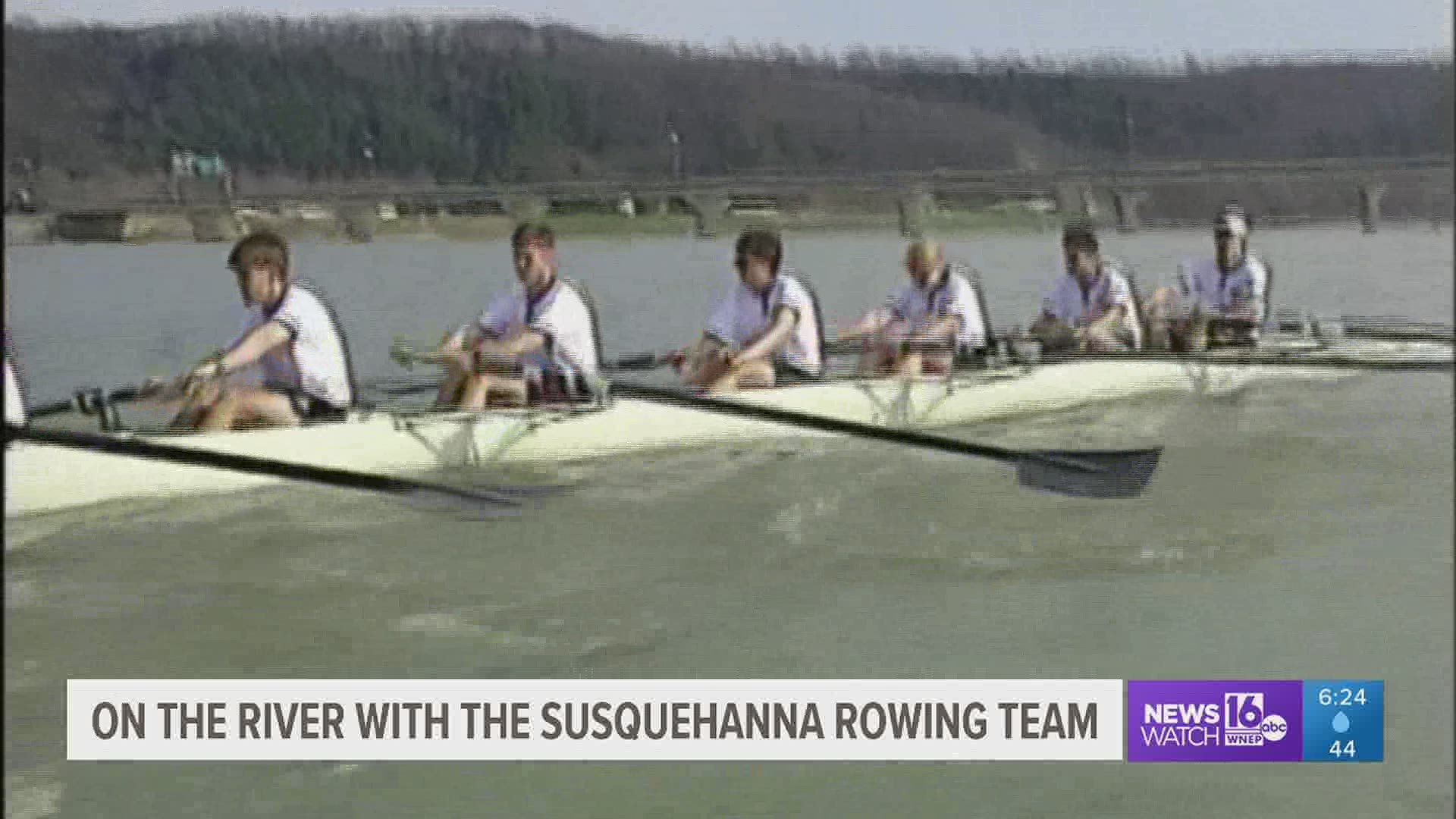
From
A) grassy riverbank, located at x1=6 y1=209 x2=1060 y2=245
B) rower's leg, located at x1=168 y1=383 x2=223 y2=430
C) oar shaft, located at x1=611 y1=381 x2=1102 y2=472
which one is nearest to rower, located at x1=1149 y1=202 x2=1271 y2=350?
oar shaft, located at x1=611 y1=381 x2=1102 y2=472

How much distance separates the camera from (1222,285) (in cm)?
1096

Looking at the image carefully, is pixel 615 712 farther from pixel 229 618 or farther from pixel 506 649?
pixel 229 618

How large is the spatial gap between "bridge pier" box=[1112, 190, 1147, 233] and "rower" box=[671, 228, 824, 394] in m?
37.5

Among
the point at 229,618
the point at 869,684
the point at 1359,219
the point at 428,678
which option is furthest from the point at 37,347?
the point at 1359,219

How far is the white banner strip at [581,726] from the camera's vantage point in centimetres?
388

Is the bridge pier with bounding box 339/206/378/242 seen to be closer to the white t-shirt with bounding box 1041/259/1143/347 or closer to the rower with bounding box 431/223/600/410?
the white t-shirt with bounding box 1041/259/1143/347

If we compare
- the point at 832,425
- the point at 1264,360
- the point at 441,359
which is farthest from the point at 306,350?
the point at 1264,360

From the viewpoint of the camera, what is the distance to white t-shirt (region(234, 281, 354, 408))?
7003mm

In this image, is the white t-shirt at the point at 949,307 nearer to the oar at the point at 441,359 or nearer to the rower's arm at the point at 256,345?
the oar at the point at 441,359

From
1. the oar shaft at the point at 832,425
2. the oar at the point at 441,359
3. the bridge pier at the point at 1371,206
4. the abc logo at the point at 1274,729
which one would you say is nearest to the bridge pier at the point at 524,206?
the bridge pier at the point at 1371,206

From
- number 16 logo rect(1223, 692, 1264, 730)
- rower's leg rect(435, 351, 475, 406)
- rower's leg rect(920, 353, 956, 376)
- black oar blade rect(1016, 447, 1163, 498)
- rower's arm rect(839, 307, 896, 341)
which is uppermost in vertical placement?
rower's arm rect(839, 307, 896, 341)

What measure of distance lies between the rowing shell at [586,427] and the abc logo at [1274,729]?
13.3 feet

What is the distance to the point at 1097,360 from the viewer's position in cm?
962

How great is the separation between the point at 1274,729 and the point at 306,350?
446cm
